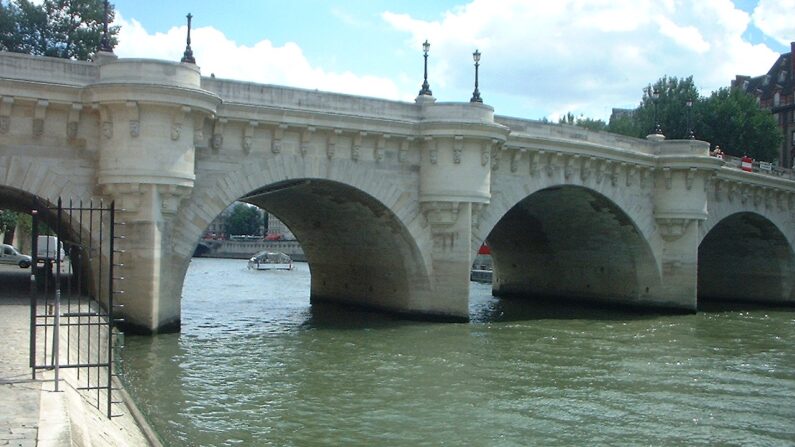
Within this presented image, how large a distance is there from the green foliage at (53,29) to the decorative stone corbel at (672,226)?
35923mm

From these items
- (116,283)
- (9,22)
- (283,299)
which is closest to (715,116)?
(283,299)

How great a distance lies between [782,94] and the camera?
87.9m

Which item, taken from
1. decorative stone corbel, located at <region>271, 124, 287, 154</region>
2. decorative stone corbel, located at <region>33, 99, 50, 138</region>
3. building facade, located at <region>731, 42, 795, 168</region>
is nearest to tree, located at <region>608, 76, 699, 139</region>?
building facade, located at <region>731, 42, 795, 168</region>

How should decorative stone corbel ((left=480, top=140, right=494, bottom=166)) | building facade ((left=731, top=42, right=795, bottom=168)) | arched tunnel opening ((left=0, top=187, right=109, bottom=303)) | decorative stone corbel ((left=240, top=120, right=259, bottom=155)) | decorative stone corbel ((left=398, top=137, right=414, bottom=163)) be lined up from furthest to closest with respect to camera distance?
building facade ((left=731, top=42, right=795, bottom=168))
decorative stone corbel ((left=480, top=140, right=494, bottom=166))
decorative stone corbel ((left=398, top=137, right=414, bottom=163))
decorative stone corbel ((left=240, top=120, right=259, bottom=155))
arched tunnel opening ((left=0, top=187, right=109, bottom=303))

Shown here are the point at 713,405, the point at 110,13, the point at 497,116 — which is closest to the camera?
the point at 713,405

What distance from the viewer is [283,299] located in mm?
44188

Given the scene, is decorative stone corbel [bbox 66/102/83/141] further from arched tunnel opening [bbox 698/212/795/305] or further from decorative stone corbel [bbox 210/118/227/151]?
arched tunnel opening [bbox 698/212/795/305]

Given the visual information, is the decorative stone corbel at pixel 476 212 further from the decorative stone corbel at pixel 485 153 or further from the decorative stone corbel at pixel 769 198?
the decorative stone corbel at pixel 769 198

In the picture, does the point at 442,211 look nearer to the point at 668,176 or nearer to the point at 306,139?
the point at 306,139

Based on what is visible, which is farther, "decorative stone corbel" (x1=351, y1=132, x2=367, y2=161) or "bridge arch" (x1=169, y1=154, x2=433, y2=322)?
"decorative stone corbel" (x1=351, y1=132, x2=367, y2=161)

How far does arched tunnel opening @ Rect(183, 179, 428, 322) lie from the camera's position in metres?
30.5

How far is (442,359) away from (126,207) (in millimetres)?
9822

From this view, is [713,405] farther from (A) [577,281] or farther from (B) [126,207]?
(A) [577,281]

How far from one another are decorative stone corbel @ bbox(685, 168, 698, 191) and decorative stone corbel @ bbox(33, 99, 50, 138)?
2898 cm
